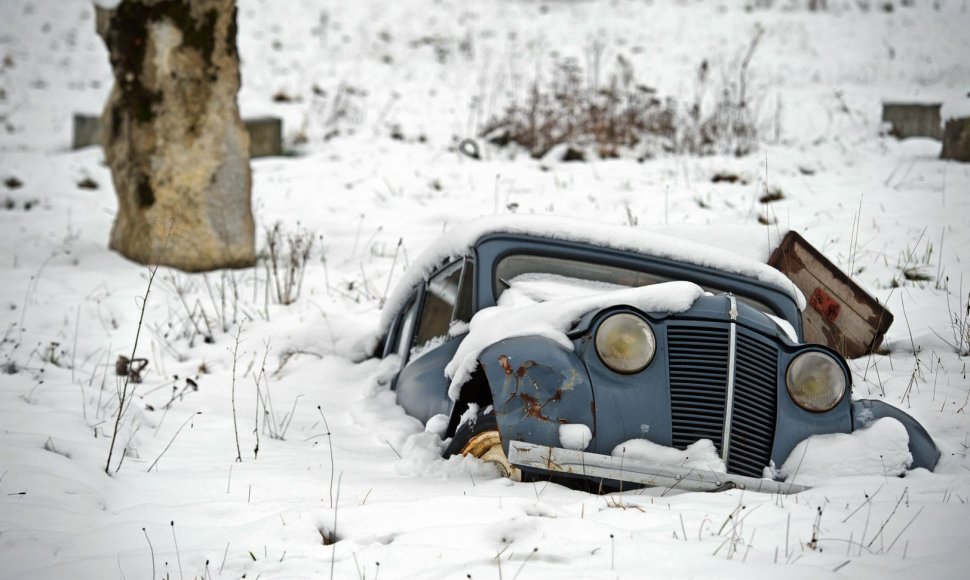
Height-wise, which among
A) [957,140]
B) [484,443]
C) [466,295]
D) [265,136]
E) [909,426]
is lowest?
[484,443]

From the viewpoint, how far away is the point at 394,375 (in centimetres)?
445

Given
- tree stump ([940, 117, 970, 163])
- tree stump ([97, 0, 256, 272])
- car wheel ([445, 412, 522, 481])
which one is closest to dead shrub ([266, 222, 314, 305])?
tree stump ([97, 0, 256, 272])

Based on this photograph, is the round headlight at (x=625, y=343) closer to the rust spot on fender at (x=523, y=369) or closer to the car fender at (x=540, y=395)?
the car fender at (x=540, y=395)

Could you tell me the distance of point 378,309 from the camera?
6109 mm

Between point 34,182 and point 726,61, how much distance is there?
10.4 metres

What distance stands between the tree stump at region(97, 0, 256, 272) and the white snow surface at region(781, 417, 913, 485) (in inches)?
208

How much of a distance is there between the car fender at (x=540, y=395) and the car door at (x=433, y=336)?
2.05 ft

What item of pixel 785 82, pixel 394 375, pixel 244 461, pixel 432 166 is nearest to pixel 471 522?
pixel 244 461

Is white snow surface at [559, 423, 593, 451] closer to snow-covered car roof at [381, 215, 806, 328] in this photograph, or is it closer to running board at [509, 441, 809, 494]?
running board at [509, 441, 809, 494]

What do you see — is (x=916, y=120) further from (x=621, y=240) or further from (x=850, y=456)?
(x=850, y=456)

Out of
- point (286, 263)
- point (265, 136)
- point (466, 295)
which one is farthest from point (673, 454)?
point (265, 136)

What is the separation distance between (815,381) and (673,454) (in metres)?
0.61

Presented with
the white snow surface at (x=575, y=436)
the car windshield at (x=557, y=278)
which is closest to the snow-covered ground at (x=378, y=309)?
the white snow surface at (x=575, y=436)

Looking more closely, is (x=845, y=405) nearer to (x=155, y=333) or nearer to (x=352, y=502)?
(x=352, y=502)
